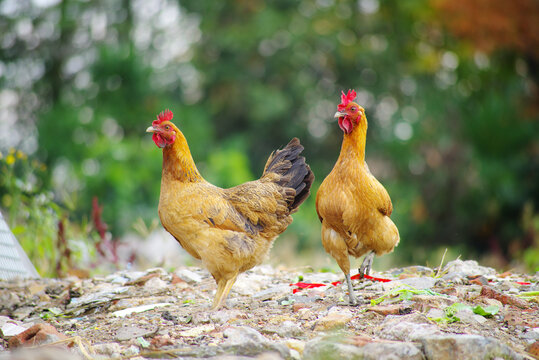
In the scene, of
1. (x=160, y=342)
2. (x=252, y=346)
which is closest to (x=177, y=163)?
(x=160, y=342)

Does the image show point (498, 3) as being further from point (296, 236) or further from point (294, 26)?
point (296, 236)

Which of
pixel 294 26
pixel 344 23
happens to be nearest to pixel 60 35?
pixel 294 26

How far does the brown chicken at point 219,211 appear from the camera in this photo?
3.85 meters

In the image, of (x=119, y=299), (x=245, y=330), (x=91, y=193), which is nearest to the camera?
(x=245, y=330)

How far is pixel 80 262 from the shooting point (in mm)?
6176

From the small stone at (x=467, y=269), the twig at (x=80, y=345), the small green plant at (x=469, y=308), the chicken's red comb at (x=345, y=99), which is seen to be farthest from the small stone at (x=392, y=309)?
the twig at (x=80, y=345)

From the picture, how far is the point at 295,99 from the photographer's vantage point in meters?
13.4

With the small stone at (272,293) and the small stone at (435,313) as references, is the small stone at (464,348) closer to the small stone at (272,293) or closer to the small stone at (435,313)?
the small stone at (435,313)

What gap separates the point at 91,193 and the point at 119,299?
19.2ft

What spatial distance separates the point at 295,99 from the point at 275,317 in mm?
10368

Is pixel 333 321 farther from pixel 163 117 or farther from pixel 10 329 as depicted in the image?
pixel 10 329

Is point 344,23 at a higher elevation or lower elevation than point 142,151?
higher

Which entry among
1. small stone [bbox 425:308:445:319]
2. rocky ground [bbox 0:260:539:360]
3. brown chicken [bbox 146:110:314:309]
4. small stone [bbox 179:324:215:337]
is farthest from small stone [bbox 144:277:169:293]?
small stone [bbox 425:308:445:319]

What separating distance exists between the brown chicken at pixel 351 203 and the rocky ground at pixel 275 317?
0.38 m
